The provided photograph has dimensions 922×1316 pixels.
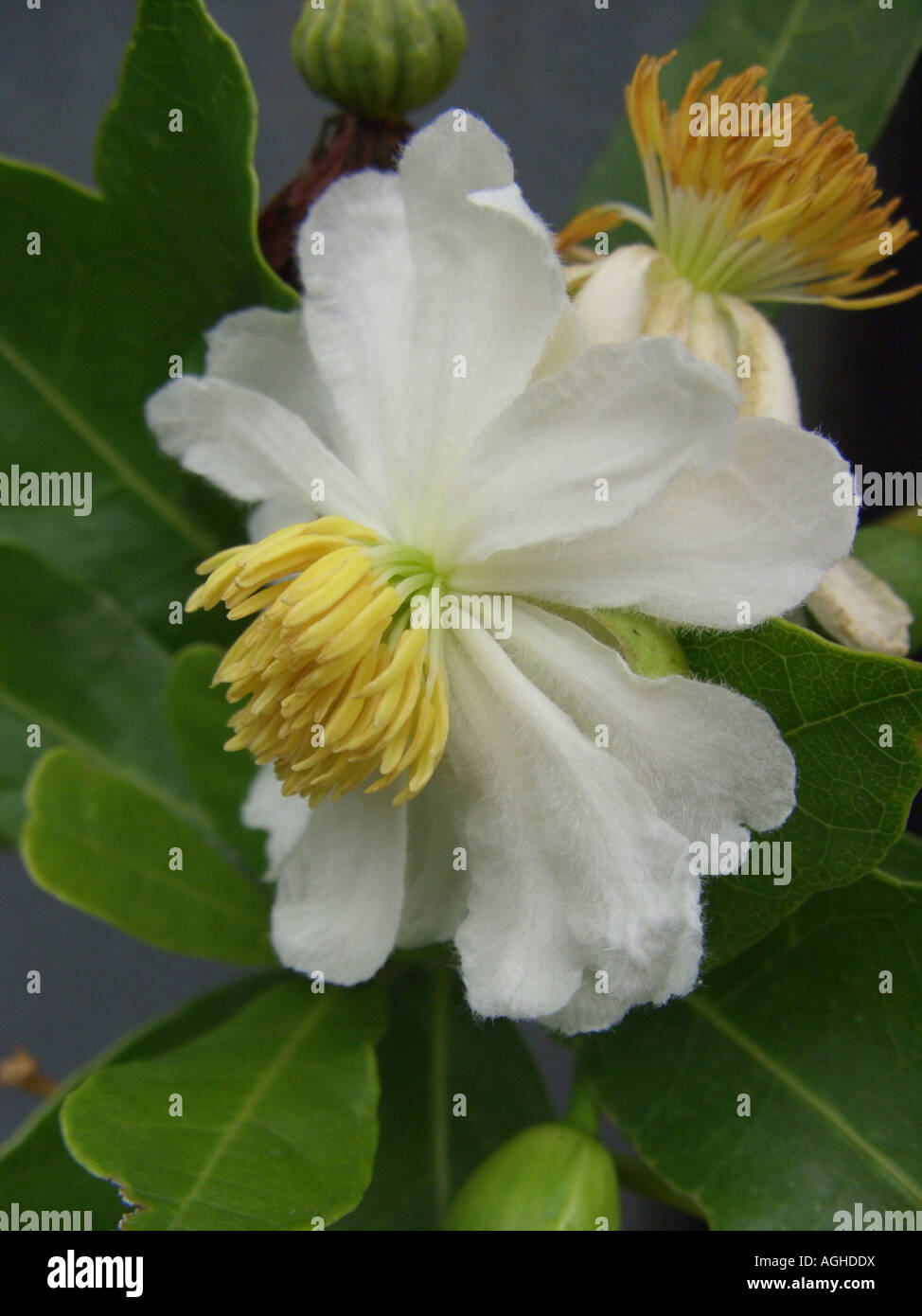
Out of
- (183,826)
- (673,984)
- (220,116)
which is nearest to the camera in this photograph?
(673,984)

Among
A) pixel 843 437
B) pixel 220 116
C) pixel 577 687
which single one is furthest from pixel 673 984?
pixel 843 437

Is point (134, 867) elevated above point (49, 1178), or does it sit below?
above

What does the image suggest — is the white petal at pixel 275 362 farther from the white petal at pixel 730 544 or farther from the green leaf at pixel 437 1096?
the green leaf at pixel 437 1096

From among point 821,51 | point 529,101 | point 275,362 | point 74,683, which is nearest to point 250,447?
point 275,362

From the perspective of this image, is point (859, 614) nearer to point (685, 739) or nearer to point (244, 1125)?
point (685, 739)

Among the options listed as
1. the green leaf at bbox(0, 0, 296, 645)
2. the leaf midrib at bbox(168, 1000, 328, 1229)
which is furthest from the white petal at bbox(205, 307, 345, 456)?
the leaf midrib at bbox(168, 1000, 328, 1229)

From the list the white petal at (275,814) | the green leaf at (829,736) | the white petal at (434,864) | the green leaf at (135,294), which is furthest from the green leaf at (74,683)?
the green leaf at (829,736)

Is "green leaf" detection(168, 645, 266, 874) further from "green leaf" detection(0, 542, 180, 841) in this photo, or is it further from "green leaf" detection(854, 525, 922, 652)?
"green leaf" detection(854, 525, 922, 652)
